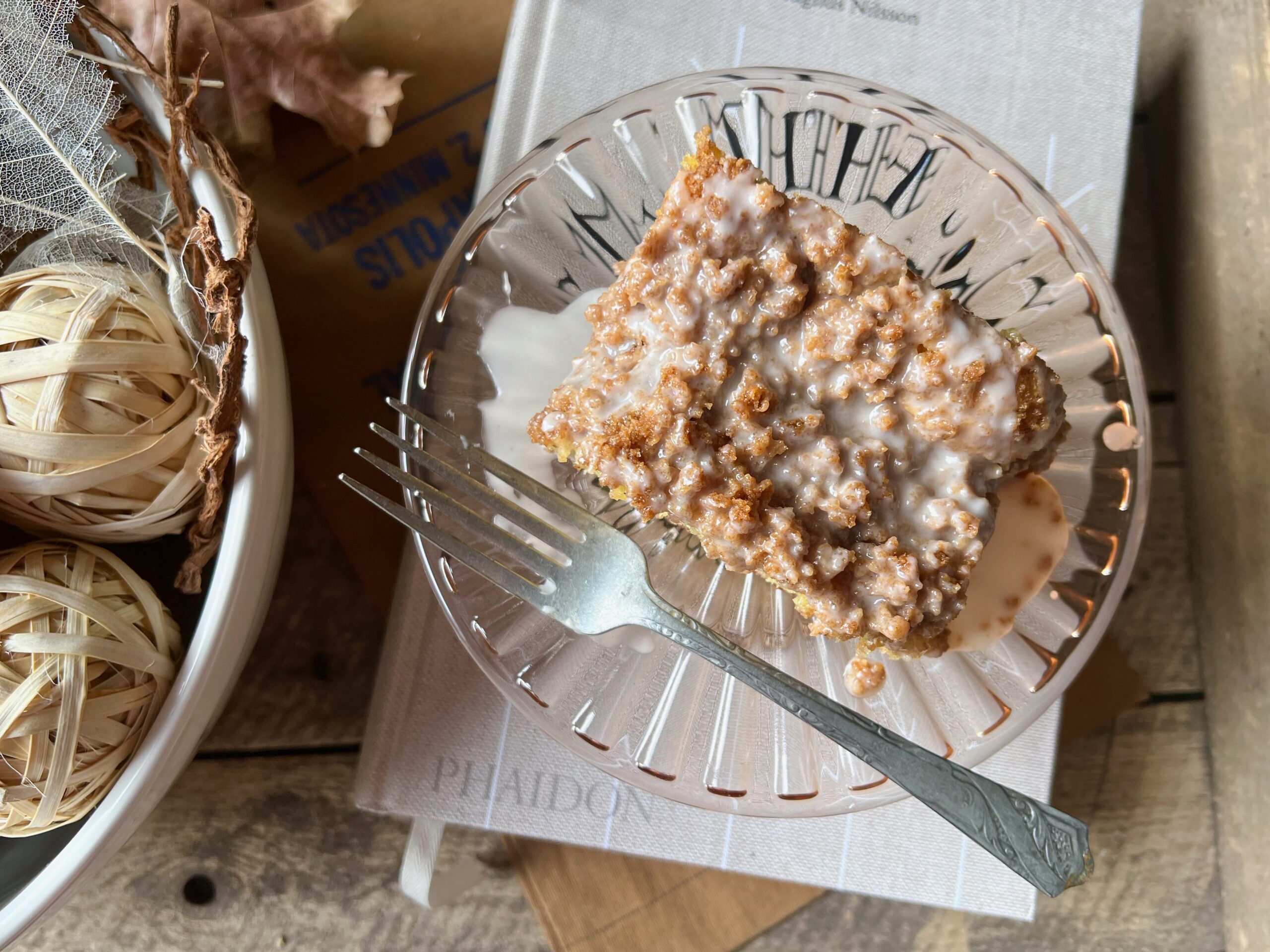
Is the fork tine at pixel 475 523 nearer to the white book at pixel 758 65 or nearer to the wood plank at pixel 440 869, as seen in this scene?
the white book at pixel 758 65

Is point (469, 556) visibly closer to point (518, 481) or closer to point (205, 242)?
point (518, 481)

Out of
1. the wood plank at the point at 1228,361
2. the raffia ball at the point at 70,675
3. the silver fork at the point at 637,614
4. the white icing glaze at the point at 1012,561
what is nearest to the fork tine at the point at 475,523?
the silver fork at the point at 637,614

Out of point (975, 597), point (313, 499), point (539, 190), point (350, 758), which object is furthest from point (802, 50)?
point (350, 758)

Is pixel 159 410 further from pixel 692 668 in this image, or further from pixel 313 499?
pixel 692 668

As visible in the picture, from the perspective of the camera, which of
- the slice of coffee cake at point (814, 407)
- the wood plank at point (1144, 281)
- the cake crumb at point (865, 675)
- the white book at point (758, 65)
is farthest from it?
the wood plank at point (1144, 281)

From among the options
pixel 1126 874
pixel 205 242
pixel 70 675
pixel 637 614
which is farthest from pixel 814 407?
pixel 1126 874

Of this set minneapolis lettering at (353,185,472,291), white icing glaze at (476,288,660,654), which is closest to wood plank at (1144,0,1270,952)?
white icing glaze at (476,288,660,654)
